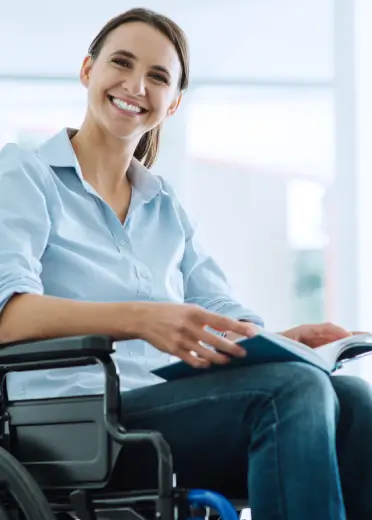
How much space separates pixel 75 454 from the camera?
1347mm

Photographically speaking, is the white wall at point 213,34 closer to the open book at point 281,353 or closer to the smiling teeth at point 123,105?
the smiling teeth at point 123,105

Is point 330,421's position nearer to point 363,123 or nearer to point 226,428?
point 226,428

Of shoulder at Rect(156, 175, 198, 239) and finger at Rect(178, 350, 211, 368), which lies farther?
shoulder at Rect(156, 175, 198, 239)

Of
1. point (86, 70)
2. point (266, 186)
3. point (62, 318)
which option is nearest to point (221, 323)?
point (62, 318)

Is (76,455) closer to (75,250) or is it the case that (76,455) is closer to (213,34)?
(75,250)

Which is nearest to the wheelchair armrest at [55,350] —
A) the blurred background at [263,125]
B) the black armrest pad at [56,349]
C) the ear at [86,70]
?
the black armrest pad at [56,349]

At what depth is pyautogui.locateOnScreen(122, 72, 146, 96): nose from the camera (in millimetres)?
1668

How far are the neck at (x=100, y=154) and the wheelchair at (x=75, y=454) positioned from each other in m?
0.44

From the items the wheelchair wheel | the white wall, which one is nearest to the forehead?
the wheelchair wheel

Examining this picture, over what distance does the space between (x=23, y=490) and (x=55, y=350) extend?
18cm

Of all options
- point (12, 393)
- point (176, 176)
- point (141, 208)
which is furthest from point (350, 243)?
point (12, 393)

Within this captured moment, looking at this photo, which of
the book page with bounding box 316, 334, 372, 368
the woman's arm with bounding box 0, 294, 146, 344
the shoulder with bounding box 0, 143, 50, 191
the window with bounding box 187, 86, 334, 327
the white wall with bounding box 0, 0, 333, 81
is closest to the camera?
the woman's arm with bounding box 0, 294, 146, 344

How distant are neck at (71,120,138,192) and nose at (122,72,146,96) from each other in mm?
88

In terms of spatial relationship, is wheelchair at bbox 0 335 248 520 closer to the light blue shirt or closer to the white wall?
the light blue shirt
